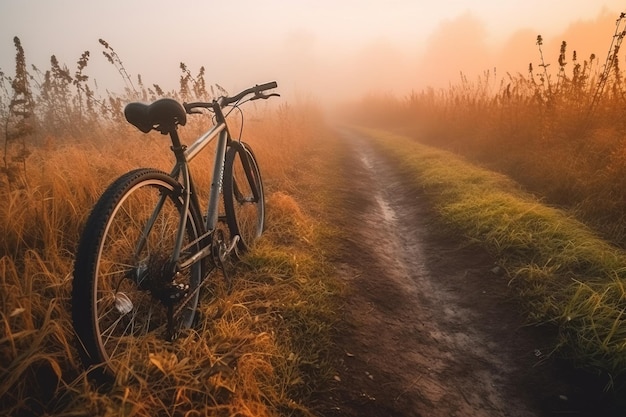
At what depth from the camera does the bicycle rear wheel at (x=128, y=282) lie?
1.44 m

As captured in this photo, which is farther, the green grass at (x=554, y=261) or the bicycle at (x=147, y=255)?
the green grass at (x=554, y=261)

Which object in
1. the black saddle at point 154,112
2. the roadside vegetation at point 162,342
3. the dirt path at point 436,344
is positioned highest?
the black saddle at point 154,112

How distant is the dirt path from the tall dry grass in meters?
1.66

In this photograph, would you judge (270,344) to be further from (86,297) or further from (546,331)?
(546,331)

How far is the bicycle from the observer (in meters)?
1.46

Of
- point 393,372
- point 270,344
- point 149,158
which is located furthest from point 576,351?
point 149,158

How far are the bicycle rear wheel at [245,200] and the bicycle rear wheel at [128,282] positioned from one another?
1.96 feet

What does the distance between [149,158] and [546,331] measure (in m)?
4.00

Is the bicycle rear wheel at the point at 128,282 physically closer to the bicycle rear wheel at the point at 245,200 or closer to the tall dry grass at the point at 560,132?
the bicycle rear wheel at the point at 245,200

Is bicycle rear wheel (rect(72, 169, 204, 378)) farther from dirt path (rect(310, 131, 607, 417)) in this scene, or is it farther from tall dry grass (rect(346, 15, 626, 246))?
tall dry grass (rect(346, 15, 626, 246))

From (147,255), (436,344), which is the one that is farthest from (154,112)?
(436,344)

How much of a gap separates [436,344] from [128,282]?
202 cm

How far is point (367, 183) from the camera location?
22.0 ft

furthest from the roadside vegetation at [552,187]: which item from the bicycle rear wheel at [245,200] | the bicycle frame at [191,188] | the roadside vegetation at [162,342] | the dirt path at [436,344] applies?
the bicycle frame at [191,188]
